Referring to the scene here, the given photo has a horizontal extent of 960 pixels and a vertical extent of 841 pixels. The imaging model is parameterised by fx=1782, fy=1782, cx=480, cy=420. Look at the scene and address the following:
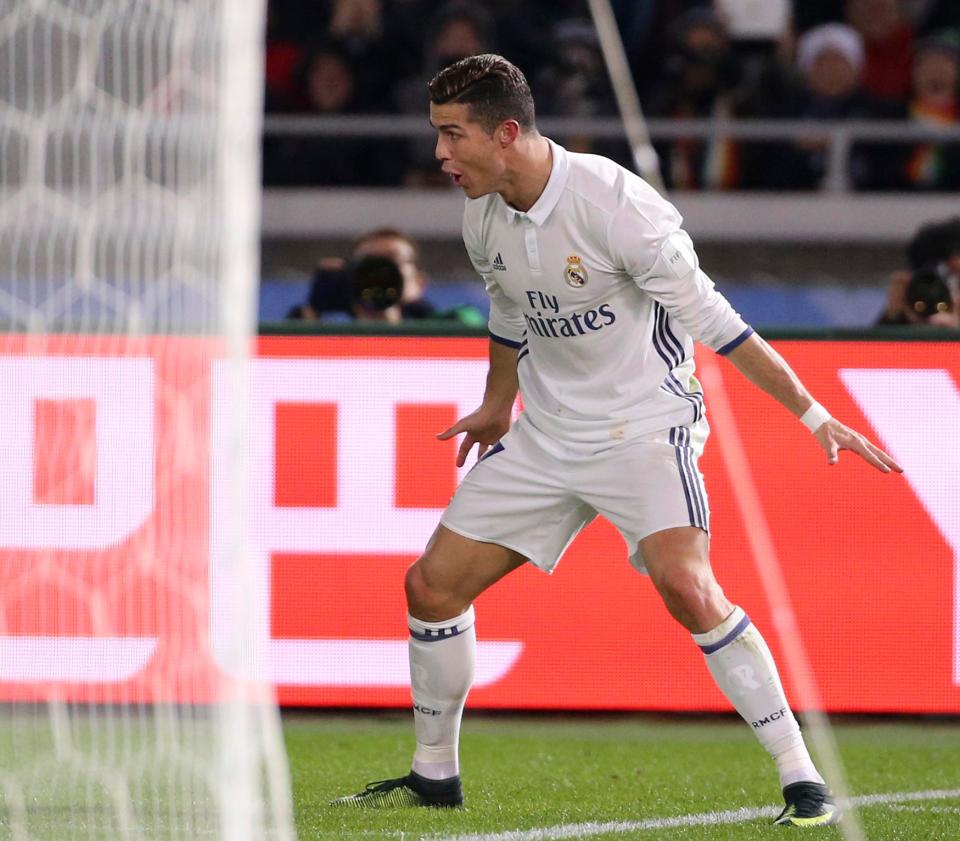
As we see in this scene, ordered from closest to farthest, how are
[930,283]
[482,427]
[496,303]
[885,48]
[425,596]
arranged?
[425,596], [496,303], [482,427], [930,283], [885,48]

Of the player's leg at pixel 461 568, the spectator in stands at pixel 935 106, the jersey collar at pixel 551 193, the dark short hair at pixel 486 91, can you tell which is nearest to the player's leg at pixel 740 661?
the player's leg at pixel 461 568

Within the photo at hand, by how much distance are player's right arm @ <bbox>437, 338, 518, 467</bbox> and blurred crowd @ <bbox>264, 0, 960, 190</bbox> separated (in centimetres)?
549

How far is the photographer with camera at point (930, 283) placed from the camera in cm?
679

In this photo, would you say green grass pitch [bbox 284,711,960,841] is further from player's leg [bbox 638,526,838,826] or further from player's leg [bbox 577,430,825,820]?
player's leg [bbox 577,430,825,820]

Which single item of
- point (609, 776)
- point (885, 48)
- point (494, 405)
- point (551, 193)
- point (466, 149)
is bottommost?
point (609, 776)

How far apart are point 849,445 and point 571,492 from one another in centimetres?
77

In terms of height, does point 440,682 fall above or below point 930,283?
below

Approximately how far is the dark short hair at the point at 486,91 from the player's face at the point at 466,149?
0.06 feet

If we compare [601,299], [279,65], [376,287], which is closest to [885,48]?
[279,65]

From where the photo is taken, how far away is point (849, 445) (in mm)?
4230

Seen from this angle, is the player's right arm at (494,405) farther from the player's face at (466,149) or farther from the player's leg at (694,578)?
the player's face at (466,149)

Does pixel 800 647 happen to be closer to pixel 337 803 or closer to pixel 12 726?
pixel 337 803

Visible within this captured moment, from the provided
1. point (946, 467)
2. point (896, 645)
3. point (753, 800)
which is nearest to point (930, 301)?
point (946, 467)

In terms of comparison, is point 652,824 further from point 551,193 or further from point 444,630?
point 551,193
